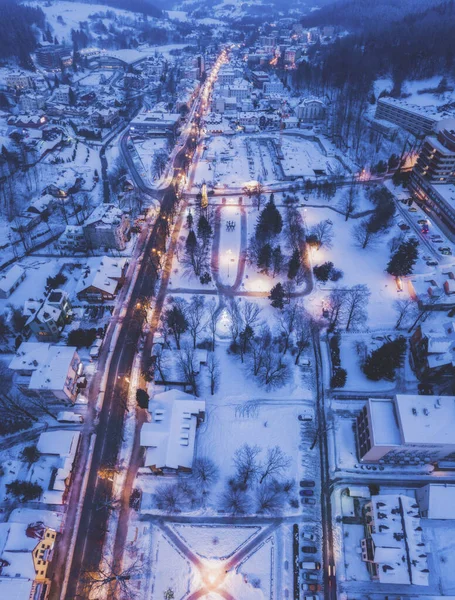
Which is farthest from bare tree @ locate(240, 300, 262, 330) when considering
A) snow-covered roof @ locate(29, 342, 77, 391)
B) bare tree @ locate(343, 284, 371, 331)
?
snow-covered roof @ locate(29, 342, 77, 391)

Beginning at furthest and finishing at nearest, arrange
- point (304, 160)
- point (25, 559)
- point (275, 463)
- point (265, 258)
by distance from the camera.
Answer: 1. point (304, 160)
2. point (265, 258)
3. point (275, 463)
4. point (25, 559)

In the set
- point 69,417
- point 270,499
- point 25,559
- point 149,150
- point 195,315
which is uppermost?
point 149,150

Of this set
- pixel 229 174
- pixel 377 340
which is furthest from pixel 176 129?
pixel 377 340

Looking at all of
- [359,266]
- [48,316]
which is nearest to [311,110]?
[359,266]

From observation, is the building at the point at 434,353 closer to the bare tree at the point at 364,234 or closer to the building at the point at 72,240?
the bare tree at the point at 364,234

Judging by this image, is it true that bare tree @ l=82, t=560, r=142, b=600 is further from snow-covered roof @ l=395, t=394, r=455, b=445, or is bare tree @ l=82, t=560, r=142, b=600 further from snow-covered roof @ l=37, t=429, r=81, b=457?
snow-covered roof @ l=395, t=394, r=455, b=445

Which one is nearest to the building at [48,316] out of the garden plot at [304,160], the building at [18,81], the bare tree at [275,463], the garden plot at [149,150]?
the bare tree at [275,463]

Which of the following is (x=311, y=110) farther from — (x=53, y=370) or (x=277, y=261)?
(x=53, y=370)
